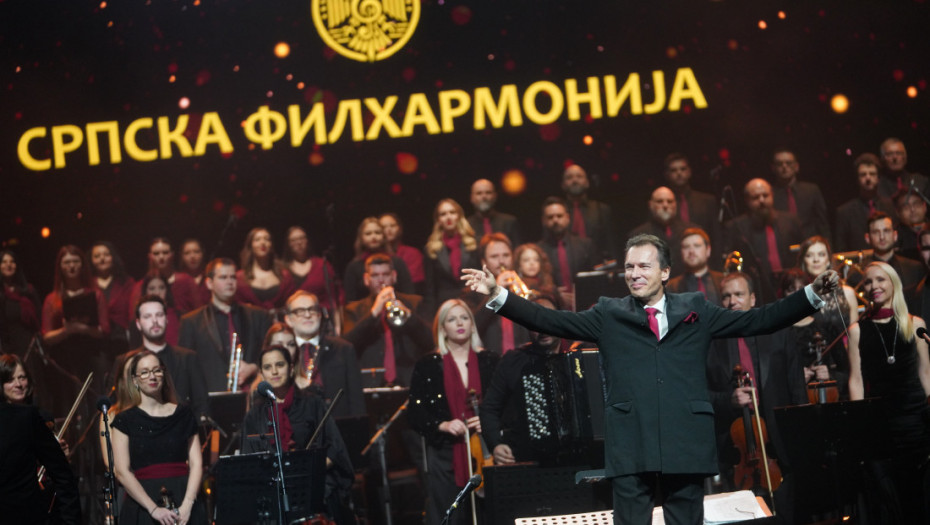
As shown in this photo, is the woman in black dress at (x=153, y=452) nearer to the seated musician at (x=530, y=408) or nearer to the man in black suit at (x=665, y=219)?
the seated musician at (x=530, y=408)

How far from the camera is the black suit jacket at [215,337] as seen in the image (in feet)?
29.9

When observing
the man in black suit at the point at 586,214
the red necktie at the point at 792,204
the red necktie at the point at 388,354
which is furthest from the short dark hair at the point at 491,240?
the red necktie at the point at 792,204

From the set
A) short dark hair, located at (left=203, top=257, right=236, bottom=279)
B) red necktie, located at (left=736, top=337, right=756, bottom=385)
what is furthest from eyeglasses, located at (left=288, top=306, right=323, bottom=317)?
red necktie, located at (left=736, top=337, right=756, bottom=385)

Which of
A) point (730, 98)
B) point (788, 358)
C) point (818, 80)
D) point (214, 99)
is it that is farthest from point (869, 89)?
point (214, 99)

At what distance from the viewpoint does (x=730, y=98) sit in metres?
10.6

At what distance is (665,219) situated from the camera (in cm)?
973

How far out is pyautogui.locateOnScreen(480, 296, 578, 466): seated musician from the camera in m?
5.65

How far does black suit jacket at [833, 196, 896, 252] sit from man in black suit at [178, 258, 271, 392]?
5.90 meters

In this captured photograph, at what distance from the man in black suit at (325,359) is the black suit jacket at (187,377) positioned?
894mm

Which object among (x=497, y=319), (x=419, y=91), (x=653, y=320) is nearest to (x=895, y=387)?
(x=653, y=320)

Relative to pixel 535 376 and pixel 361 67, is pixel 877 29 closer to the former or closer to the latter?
pixel 361 67

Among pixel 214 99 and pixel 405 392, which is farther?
pixel 214 99

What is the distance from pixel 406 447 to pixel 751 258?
12.6 ft

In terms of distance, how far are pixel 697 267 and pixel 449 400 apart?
3.14 meters
